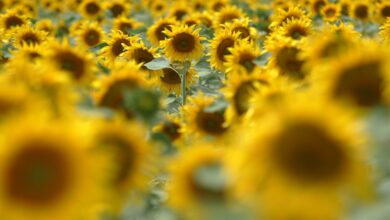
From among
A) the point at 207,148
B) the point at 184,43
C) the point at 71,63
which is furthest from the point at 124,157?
the point at 184,43

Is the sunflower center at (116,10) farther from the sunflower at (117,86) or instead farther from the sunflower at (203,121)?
the sunflower at (117,86)

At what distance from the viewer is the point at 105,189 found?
1666mm

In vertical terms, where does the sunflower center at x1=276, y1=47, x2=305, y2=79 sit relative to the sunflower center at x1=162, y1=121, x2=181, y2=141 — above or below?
above

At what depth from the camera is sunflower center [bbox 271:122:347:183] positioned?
1.51 meters

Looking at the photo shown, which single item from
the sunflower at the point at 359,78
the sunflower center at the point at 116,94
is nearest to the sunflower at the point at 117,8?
the sunflower center at the point at 116,94

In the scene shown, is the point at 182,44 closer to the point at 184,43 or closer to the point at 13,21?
the point at 184,43

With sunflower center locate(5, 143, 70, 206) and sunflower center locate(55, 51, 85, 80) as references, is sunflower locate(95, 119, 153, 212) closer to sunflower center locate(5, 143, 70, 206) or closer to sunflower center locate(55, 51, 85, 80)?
sunflower center locate(5, 143, 70, 206)

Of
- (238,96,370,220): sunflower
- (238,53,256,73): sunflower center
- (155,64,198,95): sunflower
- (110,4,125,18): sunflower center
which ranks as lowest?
(238,96,370,220): sunflower

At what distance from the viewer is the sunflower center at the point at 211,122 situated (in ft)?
9.14

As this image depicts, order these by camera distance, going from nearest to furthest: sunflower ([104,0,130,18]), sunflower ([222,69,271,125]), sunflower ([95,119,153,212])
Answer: sunflower ([95,119,153,212]) < sunflower ([222,69,271,125]) < sunflower ([104,0,130,18])

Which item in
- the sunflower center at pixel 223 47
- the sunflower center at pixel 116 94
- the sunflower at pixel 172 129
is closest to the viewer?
the sunflower center at pixel 116 94

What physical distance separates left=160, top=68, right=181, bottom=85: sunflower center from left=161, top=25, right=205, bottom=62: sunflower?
0.32 m

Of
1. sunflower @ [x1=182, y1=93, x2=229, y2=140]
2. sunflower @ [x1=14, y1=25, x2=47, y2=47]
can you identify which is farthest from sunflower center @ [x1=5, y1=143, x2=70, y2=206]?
sunflower @ [x1=14, y1=25, x2=47, y2=47]

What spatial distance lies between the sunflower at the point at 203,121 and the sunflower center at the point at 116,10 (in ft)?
18.1
